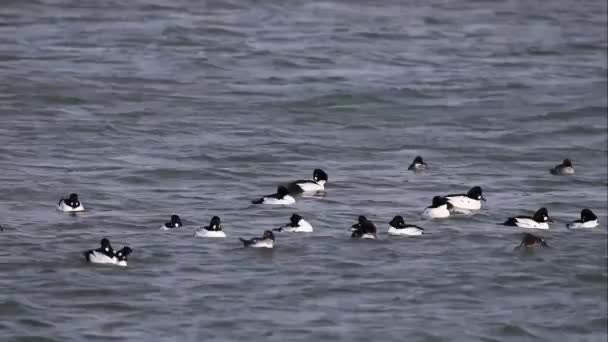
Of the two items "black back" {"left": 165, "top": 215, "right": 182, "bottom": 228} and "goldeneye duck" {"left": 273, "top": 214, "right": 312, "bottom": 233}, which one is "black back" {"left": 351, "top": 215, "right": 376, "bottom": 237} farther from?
"black back" {"left": 165, "top": 215, "right": 182, "bottom": 228}

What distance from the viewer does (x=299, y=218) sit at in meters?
26.3

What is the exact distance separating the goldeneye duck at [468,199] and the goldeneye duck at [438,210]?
343 mm

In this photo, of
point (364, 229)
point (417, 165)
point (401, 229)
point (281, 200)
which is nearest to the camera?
point (364, 229)

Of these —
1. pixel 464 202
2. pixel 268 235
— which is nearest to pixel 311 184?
pixel 464 202

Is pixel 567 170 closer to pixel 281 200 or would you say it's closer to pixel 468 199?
pixel 468 199

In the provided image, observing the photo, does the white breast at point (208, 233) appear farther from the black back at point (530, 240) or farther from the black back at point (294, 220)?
the black back at point (530, 240)

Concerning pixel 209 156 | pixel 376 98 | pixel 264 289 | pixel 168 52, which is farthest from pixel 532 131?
pixel 264 289

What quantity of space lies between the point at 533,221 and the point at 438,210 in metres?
1.71

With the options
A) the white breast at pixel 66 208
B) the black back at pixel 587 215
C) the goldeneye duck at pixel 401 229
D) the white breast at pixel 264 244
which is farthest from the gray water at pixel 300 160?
the white breast at pixel 66 208

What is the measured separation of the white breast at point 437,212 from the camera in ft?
91.7

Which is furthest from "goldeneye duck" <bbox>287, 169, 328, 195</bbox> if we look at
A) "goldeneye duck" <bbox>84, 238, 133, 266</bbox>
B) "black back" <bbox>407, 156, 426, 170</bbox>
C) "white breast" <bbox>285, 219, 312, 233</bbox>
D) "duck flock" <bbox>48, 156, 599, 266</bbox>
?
"goldeneye duck" <bbox>84, 238, 133, 266</bbox>

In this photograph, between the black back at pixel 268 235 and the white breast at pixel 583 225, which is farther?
the white breast at pixel 583 225

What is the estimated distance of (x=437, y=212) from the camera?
91.9ft

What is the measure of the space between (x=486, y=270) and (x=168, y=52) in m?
24.5
